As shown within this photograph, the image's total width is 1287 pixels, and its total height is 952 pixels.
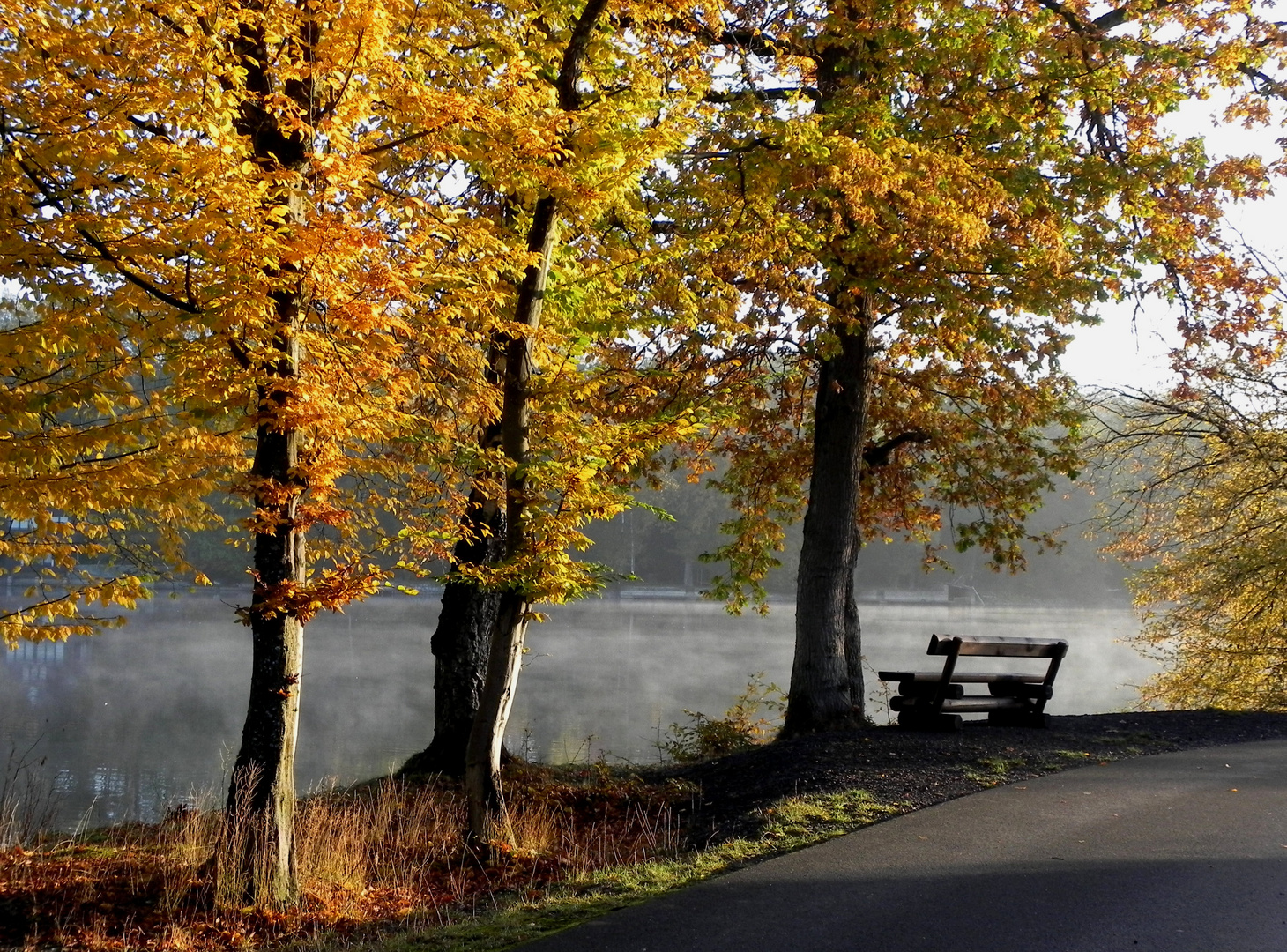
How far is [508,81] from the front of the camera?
6.50 metres

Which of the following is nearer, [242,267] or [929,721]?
[242,267]

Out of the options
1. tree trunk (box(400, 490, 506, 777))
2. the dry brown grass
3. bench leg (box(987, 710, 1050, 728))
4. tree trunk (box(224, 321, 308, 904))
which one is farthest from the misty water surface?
bench leg (box(987, 710, 1050, 728))

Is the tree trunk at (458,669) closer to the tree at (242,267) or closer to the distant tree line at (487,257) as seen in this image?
the distant tree line at (487,257)

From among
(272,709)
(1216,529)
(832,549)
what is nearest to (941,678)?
(832,549)

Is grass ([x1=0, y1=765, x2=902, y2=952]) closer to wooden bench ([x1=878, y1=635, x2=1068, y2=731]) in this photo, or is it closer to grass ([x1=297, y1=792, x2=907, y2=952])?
grass ([x1=297, y1=792, x2=907, y2=952])

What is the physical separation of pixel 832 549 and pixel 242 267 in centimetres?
726

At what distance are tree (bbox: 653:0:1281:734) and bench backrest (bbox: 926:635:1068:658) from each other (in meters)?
1.69

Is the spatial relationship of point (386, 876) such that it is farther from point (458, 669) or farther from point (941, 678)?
point (941, 678)

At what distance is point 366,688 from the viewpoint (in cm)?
2441

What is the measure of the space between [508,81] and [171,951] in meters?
5.20

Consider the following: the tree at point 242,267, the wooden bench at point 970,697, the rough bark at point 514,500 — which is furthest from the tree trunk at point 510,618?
the wooden bench at point 970,697

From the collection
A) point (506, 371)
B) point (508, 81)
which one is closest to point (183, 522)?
point (506, 371)

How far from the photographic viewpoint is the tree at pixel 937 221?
9.11 metres

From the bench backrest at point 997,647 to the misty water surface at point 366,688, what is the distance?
3688mm
